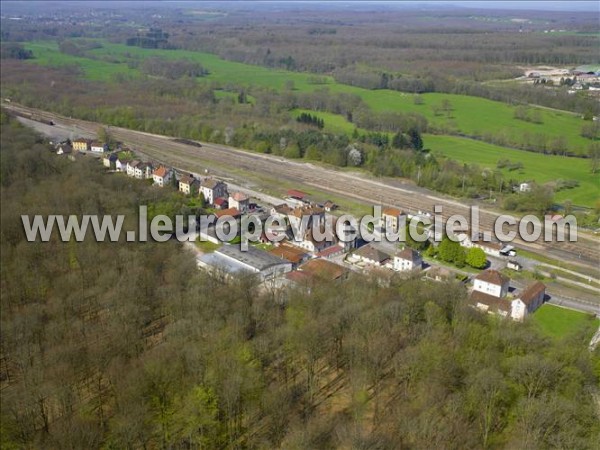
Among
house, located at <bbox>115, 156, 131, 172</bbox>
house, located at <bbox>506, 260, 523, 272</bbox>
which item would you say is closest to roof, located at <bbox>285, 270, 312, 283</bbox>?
house, located at <bbox>506, 260, 523, 272</bbox>

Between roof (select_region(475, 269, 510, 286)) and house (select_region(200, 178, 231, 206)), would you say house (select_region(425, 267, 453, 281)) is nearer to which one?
roof (select_region(475, 269, 510, 286))

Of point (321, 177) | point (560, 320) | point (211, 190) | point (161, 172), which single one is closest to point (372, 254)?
point (560, 320)

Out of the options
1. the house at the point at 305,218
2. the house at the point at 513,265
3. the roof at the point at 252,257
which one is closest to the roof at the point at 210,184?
the house at the point at 305,218

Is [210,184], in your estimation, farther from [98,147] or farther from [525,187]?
[525,187]

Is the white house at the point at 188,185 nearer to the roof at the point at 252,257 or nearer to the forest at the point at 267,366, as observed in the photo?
the roof at the point at 252,257

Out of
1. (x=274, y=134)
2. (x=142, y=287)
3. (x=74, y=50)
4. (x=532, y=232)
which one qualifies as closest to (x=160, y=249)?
(x=142, y=287)
